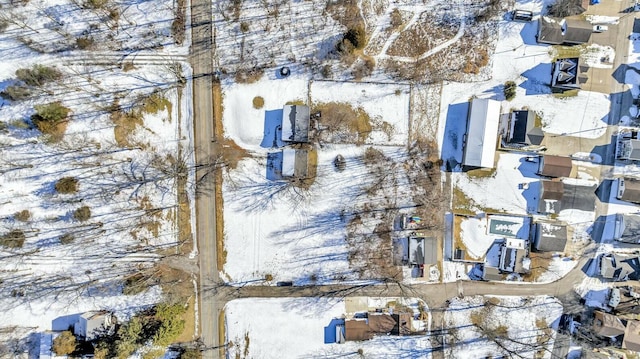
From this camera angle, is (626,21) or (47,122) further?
(626,21)

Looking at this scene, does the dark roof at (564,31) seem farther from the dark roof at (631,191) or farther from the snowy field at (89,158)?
the snowy field at (89,158)

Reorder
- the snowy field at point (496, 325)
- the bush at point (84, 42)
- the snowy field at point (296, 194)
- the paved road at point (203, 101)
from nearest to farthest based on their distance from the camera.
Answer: the bush at point (84, 42), the paved road at point (203, 101), the snowy field at point (296, 194), the snowy field at point (496, 325)

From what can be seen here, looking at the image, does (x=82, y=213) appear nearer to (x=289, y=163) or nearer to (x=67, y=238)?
(x=67, y=238)

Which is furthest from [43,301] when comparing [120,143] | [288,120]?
[288,120]

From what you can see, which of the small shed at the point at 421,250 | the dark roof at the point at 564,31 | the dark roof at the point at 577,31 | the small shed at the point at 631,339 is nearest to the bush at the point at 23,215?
the small shed at the point at 421,250

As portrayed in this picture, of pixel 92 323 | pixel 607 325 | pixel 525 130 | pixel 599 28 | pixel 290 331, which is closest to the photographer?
pixel 92 323

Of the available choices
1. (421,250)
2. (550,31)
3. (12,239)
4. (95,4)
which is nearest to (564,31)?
(550,31)

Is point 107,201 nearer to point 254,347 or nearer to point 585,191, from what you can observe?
point 254,347
